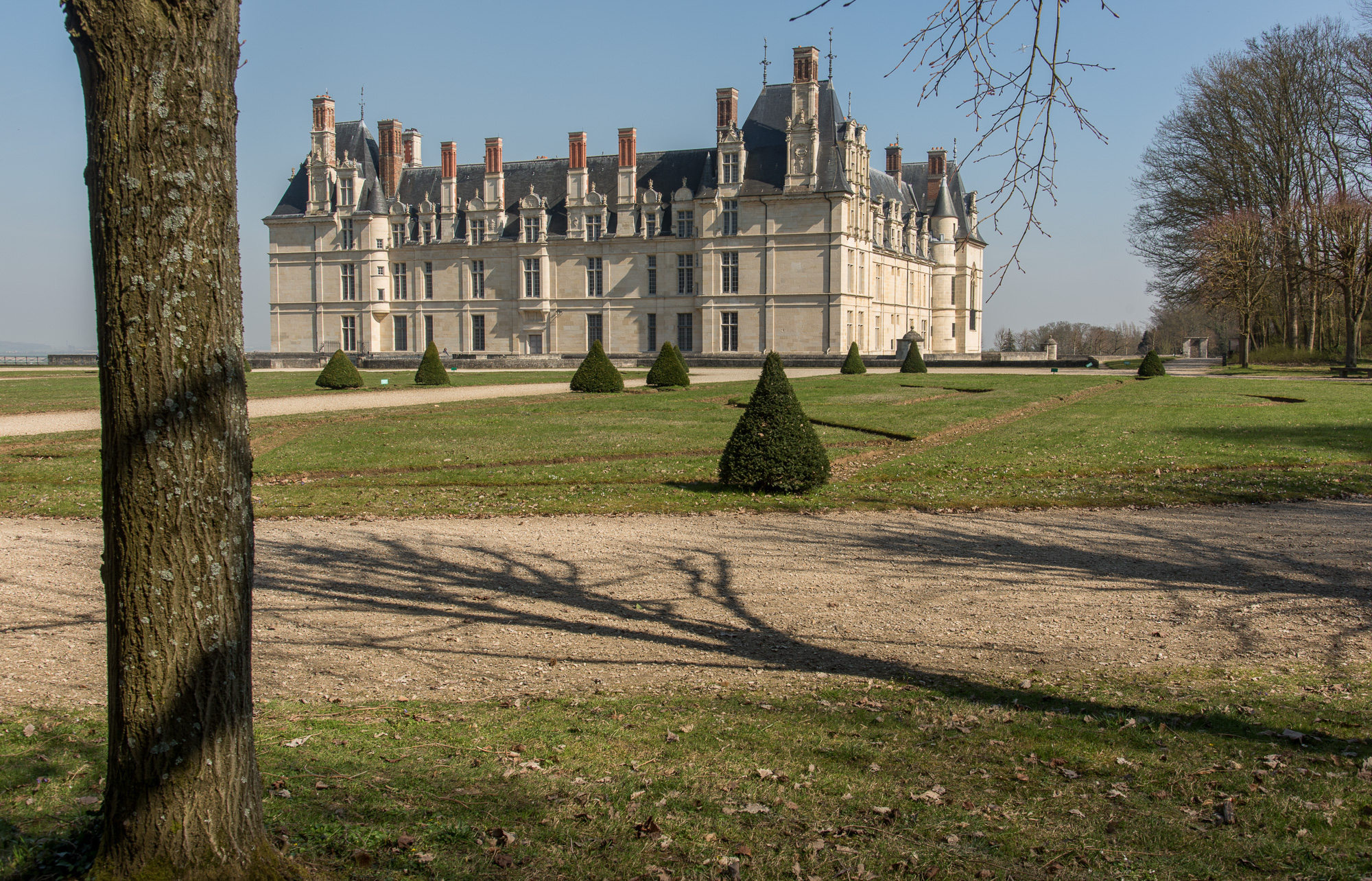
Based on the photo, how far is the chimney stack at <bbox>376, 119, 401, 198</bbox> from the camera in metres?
56.9

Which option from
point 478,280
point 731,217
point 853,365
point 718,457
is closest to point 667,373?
point 853,365

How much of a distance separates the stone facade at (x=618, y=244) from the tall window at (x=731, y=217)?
0.08 metres

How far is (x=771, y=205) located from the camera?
49.1 meters

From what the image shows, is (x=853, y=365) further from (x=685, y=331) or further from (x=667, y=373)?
Answer: (x=685, y=331)

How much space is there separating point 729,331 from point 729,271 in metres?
3.04

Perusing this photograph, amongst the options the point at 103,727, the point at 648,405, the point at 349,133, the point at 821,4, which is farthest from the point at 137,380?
the point at 349,133

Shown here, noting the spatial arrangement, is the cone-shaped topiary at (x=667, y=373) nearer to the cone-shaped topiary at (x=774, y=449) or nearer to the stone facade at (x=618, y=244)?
the cone-shaped topiary at (x=774, y=449)

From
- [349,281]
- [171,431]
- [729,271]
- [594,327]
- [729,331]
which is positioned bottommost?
[171,431]

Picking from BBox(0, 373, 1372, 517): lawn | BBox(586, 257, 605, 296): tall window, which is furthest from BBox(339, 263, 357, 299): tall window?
BBox(0, 373, 1372, 517): lawn

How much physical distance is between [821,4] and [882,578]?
13.9 ft

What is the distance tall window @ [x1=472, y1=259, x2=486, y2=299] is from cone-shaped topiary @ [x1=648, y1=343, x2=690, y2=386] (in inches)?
1178

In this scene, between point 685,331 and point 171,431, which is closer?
point 171,431

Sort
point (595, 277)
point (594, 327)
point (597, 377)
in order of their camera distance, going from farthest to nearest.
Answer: point (594, 327), point (595, 277), point (597, 377)

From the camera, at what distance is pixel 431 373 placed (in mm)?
28125
